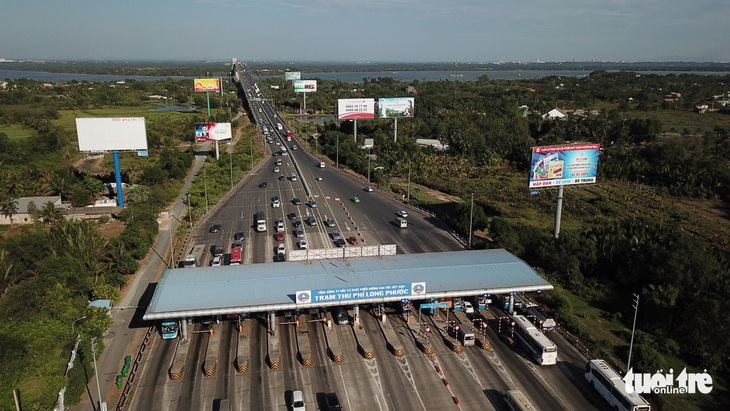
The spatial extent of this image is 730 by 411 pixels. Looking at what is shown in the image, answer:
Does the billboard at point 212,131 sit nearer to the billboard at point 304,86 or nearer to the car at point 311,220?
the car at point 311,220

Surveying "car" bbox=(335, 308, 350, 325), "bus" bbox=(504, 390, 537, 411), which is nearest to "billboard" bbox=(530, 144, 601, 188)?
"car" bbox=(335, 308, 350, 325)

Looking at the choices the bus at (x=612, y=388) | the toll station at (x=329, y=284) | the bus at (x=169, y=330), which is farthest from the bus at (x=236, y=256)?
the bus at (x=612, y=388)

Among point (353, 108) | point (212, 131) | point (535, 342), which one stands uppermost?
point (353, 108)

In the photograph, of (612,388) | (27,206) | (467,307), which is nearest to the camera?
(612,388)

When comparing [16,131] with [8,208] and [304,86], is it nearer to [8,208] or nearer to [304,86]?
[8,208]

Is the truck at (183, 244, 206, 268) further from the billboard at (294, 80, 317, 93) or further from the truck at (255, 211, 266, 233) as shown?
the billboard at (294, 80, 317, 93)

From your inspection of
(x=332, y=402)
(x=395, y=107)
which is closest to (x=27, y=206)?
(x=332, y=402)

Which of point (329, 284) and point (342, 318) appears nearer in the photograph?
point (329, 284)
